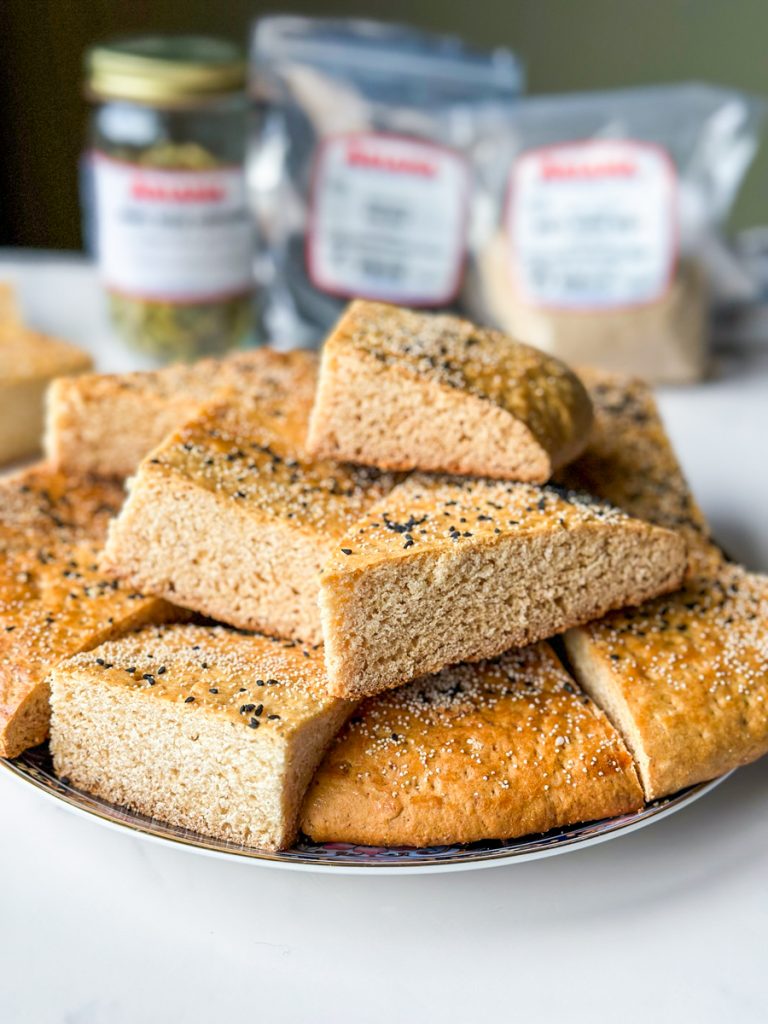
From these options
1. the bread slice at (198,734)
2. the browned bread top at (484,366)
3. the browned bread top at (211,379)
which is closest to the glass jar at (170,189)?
the browned bread top at (211,379)

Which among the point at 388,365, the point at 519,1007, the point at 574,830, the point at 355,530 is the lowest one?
the point at 519,1007

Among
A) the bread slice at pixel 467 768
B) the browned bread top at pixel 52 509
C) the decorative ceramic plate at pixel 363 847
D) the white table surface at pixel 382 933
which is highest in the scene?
the browned bread top at pixel 52 509

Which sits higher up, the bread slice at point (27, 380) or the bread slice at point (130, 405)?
the bread slice at point (130, 405)

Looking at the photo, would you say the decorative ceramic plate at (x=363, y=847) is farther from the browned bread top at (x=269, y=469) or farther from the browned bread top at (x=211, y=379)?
the browned bread top at (x=211, y=379)

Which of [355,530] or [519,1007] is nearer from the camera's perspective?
[519,1007]

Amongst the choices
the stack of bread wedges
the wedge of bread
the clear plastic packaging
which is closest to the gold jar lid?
the clear plastic packaging

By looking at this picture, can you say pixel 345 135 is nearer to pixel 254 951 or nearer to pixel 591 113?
pixel 591 113

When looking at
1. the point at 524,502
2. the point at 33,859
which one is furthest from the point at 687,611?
the point at 33,859
